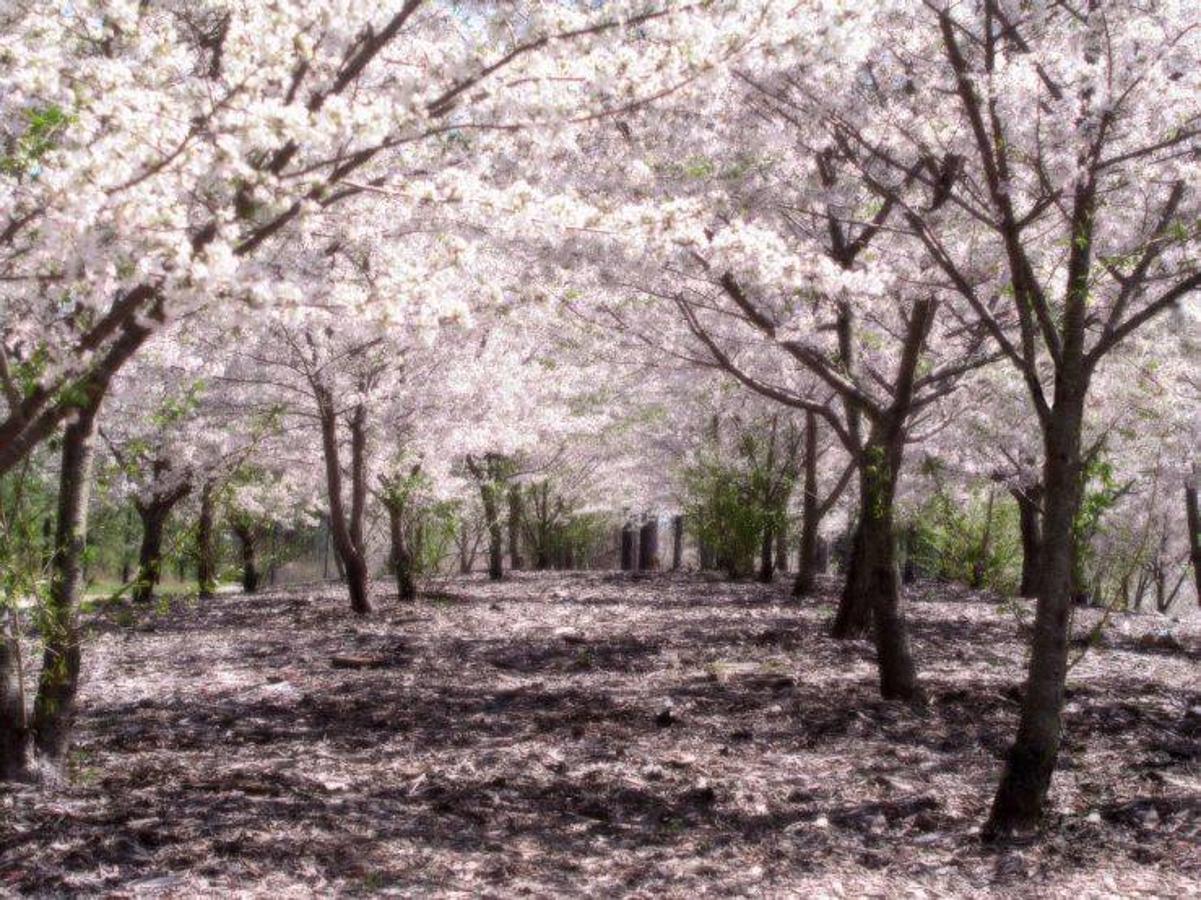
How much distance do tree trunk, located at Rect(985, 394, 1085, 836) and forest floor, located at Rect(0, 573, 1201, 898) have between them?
19 centimetres

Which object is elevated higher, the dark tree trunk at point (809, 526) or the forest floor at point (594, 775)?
the dark tree trunk at point (809, 526)

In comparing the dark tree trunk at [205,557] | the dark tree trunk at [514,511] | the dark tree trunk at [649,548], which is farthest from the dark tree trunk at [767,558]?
the dark tree trunk at [649,548]

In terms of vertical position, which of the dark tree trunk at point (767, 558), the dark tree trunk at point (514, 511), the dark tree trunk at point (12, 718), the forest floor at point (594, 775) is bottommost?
the forest floor at point (594, 775)

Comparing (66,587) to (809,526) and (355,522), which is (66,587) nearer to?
(355,522)

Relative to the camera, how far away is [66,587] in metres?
5.14

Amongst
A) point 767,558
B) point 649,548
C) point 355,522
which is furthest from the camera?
→ point 649,548

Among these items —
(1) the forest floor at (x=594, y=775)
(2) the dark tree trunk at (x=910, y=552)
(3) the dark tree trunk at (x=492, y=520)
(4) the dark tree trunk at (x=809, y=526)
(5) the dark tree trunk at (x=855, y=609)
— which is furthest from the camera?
(2) the dark tree trunk at (x=910, y=552)

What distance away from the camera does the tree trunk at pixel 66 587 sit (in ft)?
16.7

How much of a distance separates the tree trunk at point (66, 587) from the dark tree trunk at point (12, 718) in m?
0.14

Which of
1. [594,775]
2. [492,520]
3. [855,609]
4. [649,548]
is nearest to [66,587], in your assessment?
[594,775]

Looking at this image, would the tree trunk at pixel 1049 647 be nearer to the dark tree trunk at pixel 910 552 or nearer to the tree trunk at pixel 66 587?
the tree trunk at pixel 66 587

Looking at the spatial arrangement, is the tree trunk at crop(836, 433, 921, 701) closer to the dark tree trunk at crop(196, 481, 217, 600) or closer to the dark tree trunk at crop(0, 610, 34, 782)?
the dark tree trunk at crop(196, 481, 217, 600)

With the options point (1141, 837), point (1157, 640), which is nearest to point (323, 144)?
point (1141, 837)

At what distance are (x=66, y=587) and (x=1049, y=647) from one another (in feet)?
15.7
